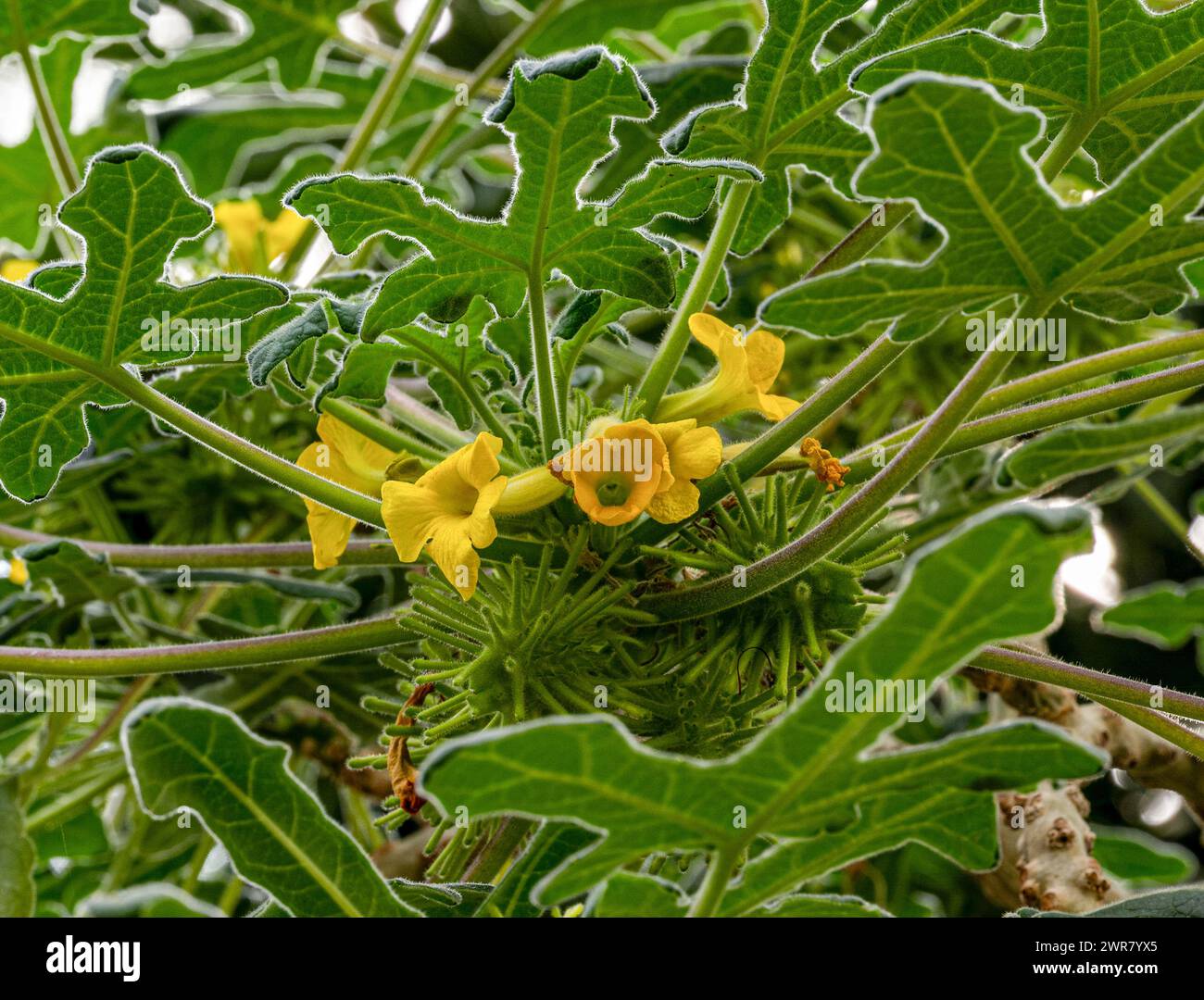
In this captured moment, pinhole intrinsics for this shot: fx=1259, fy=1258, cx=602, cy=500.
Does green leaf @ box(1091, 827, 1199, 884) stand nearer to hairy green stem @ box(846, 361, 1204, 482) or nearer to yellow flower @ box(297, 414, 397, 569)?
hairy green stem @ box(846, 361, 1204, 482)

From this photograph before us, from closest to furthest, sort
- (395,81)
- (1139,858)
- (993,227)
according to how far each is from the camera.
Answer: (993,227) < (395,81) < (1139,858)

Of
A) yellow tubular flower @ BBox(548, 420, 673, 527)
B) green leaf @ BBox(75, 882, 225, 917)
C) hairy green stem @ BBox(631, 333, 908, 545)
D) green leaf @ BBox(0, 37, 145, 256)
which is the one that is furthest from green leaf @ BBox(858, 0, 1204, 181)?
green leaf @ BBox(0, 37, 145, 256)

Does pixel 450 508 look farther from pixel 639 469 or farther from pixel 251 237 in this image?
pixel 251 237

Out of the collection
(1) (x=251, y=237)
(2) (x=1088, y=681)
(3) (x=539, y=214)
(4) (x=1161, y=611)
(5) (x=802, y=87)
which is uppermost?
(1) (x=251, y=237)

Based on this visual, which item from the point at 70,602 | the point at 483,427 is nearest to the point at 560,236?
the point at 483,427

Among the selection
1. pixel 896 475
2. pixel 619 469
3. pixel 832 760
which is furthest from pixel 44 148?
pixel 832 760

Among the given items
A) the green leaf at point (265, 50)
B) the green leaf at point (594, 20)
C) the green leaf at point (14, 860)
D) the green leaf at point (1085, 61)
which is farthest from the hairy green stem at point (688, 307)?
the green leaf at point (265, 50)
